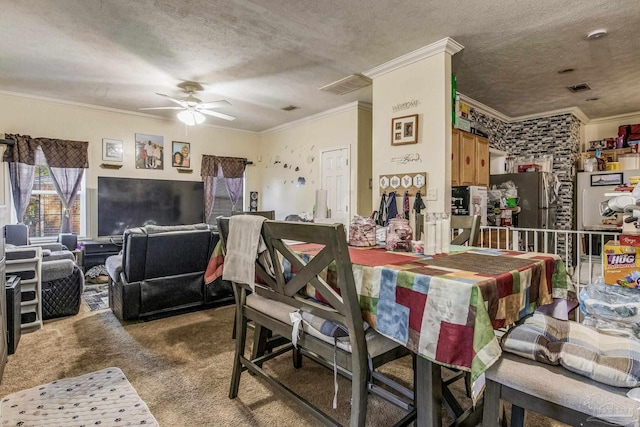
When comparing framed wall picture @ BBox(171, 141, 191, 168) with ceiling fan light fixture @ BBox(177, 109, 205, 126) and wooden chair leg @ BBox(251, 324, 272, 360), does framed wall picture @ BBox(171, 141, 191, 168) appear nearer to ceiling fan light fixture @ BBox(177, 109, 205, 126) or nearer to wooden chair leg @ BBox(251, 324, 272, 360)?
ceiling fan light fixture @ BBox(177, 109, 205, 126)

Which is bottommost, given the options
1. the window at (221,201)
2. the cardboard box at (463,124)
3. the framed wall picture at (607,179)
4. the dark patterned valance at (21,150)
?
the window at (221,201)

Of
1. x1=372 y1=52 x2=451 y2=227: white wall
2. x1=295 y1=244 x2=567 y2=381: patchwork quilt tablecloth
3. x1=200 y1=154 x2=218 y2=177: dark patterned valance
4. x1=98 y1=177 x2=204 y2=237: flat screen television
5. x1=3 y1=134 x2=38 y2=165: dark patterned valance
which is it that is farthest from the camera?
x1=200 y1=154 x2=218 y2=177: dark patterned valance

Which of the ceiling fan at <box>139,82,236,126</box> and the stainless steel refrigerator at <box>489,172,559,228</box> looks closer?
the ceiling fan at <box>139,82,236,126</box>

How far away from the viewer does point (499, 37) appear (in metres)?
2.99

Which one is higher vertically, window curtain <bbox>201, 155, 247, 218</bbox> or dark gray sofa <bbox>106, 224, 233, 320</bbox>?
window curtain <bbox>201, 155, 247, 218</bbox>

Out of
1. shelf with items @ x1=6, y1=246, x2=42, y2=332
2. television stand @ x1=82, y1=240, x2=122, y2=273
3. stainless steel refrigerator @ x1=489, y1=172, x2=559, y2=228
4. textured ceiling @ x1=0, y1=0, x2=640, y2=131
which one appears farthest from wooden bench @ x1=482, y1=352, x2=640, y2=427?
television stand @ x1=82, y1=240, x2=122, y2=273

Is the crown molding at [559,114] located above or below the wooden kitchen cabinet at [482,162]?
above

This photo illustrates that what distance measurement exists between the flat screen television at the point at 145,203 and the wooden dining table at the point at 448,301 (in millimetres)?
5181

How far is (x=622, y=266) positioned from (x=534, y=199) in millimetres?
2847

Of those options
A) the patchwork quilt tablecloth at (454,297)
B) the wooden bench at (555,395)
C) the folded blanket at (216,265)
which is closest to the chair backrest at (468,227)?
the patchwork quilt tablecloth at (454,297)

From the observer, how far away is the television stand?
503 cm

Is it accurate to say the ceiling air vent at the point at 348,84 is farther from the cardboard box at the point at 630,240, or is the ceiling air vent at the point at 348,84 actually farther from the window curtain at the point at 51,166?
the window curtain at the point at 51,166

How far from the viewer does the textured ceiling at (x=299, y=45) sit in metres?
2.62

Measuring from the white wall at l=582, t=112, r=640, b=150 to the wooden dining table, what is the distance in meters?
5.53
